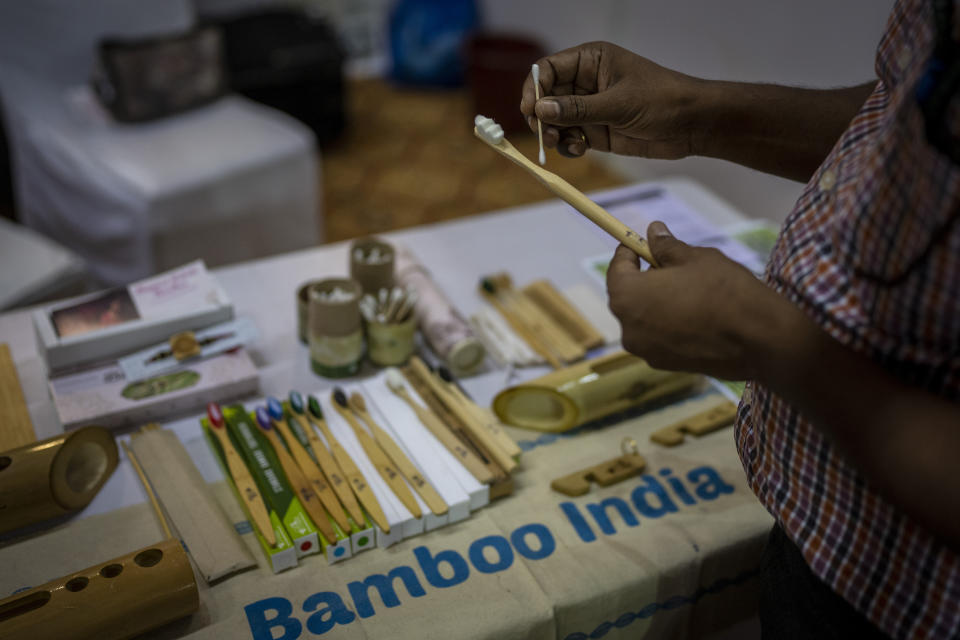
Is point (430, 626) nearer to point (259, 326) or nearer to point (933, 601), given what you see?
point (933, 601)

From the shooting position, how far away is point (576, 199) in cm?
92

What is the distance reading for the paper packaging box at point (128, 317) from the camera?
1.25 meters

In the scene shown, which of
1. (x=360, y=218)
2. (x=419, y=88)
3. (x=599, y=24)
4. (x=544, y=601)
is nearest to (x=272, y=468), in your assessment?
(x=544, y=601)

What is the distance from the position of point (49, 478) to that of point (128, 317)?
364 mm

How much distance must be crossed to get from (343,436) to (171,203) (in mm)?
1333

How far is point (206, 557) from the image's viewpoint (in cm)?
100

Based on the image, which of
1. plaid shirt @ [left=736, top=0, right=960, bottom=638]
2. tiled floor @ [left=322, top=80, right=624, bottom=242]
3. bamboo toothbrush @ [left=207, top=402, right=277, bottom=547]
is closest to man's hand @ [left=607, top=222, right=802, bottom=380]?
plaid shirt @ [left=736, top=0, right=960, bottom=638]

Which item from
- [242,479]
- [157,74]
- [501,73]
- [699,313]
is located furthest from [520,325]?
[501,73]

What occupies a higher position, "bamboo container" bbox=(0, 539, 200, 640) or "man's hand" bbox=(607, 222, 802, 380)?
"man's hand" bbox=(607, 222, 802, 380)

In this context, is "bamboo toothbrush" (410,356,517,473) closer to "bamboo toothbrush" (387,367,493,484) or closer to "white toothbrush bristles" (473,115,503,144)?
"bamboo toothbrush" (387,367,493,484)

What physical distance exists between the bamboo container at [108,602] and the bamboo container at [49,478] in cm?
14

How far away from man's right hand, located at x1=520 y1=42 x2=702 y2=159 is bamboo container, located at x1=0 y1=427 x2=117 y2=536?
77 cm

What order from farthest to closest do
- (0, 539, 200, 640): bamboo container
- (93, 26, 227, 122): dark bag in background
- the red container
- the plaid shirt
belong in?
the red container
(93, 26, 227, 122): dark bag in background
(0, 539, 200, 640): bamboo container
the plaid shirt

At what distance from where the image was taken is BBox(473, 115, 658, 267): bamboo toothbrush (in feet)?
2.88
